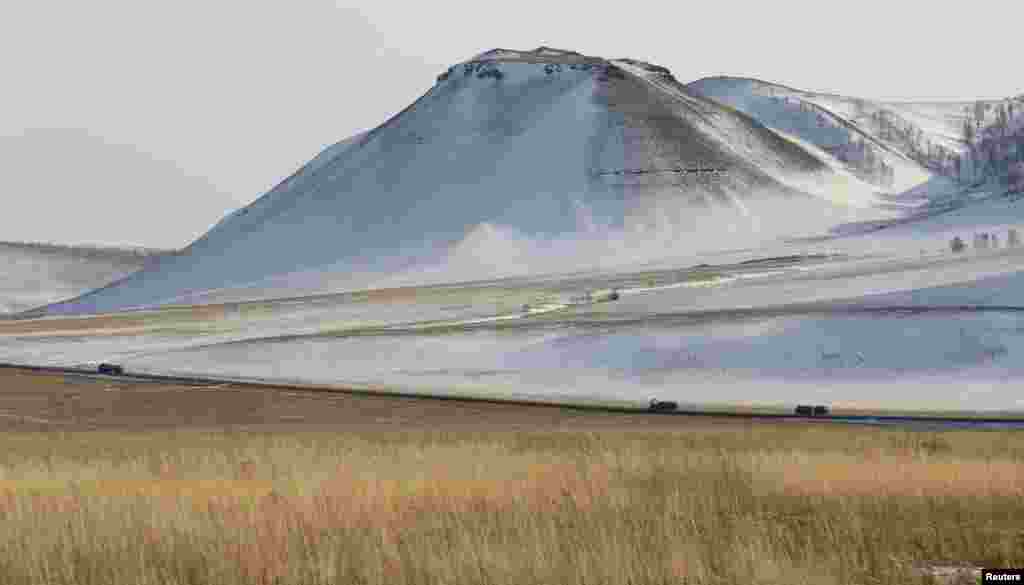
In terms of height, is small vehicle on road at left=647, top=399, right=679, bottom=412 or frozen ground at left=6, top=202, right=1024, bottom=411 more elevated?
frozen ground at left=6, top=202, right=1024, bottom=411

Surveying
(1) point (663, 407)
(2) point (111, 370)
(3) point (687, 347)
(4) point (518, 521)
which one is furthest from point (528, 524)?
(3) point (687, 347)

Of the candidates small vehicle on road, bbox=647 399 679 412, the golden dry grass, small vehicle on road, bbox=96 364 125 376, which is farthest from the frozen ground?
the golden dry grass

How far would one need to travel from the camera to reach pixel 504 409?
Answer: 7756cm

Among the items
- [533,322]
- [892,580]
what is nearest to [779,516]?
[892,580]

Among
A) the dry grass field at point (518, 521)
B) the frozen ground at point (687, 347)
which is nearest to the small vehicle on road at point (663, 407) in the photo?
the frozen ground at point (687, 347)

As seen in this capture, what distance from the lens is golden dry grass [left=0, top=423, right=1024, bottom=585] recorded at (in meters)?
11.7

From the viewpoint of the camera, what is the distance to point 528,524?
14047 mm

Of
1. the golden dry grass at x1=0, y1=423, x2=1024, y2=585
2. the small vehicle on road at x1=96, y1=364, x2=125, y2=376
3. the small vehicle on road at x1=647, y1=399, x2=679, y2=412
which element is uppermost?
the small vehicle on road at x1=96, y1=364, x2=125, y2=376

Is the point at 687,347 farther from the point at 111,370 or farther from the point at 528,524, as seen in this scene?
the point at 528,524

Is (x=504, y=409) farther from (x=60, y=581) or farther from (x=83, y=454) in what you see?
(x=60, y=581)

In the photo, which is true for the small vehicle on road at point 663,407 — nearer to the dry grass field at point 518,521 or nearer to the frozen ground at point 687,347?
the frozen ground at point 687,347

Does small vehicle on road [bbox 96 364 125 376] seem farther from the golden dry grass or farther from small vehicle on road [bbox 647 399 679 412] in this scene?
the golden dry grass

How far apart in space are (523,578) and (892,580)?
254 cm

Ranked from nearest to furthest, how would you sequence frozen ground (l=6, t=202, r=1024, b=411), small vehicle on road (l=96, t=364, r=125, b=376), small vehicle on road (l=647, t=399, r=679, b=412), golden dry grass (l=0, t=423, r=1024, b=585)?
golden dry grass (l=0, t=423, r=1024, b=585) → small vehicle on road (l=647, t=399, r=679, b=412) → frozen ground (l=6, t=202, r=1024, b=411) → small vehicle on road (l=96, t=364, r=125, b=376)
